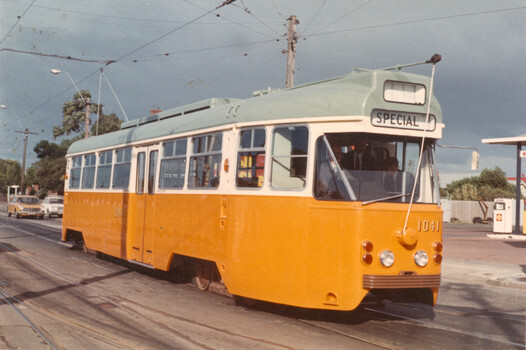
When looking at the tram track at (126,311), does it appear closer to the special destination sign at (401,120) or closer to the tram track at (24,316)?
the tram track at (24,316)

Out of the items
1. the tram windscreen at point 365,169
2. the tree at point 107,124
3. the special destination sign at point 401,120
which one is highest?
the tree at point 107,124

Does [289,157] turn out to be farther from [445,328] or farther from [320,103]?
[445,328]

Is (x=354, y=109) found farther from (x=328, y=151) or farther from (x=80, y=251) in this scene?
(x=80, y=251)

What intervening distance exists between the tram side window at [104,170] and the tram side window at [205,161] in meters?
4.69

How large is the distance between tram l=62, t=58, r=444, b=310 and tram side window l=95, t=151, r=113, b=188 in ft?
16.7

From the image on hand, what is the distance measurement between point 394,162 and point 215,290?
4.02m

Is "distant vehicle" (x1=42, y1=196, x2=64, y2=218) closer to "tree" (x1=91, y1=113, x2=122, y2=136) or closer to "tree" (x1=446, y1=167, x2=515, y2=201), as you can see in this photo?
"tree" (x1=91, y1=113, x2=122, y2=136)

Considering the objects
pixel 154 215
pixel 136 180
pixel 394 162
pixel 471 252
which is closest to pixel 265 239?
pixel 394 162

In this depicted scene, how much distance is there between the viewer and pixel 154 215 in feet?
37.1

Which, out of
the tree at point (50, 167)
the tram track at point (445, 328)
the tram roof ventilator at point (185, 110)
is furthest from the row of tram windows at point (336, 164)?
the tree at point (50, 167)

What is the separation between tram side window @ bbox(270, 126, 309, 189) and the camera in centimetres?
788

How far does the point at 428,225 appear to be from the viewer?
25.4 ft

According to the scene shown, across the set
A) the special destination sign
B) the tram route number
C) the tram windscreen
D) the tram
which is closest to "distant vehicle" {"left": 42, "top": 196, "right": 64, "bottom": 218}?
the tram

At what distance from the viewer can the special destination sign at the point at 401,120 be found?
7.66m
